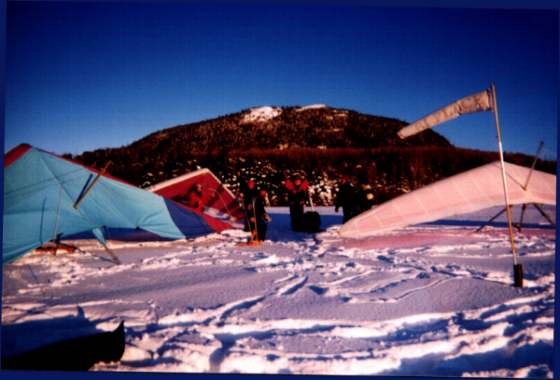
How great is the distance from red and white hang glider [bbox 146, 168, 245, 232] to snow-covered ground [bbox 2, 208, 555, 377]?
6.26 feet

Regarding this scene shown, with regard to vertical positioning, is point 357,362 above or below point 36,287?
below

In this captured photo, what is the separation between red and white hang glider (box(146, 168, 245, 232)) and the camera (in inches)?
267

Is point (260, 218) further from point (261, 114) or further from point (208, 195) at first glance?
point (261, 114)

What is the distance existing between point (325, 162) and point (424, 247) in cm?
719

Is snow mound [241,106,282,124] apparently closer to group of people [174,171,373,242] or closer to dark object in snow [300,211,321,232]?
group of people [174,171,373,242]

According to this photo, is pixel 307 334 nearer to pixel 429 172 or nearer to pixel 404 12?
pixel 404 12

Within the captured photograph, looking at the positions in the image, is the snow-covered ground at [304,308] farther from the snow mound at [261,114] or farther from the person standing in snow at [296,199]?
the snow mound at [261,114]

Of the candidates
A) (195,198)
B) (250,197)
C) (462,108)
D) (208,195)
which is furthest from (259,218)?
(462,108)

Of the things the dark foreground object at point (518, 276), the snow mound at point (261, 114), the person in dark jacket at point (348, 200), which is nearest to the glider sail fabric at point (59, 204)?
the person in dark jacket at point (348, 200)

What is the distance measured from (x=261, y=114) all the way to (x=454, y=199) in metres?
19.4

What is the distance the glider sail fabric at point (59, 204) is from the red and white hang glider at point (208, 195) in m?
1.82

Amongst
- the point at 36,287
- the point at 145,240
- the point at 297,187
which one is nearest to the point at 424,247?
the point at 297,187

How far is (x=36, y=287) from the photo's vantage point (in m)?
3.69

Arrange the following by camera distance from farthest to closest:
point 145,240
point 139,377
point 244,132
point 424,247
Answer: point 244,132, point 145,240, point 424,247, point 139,377
